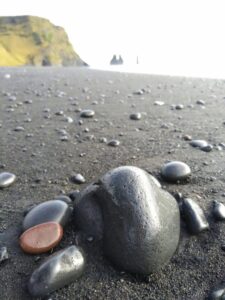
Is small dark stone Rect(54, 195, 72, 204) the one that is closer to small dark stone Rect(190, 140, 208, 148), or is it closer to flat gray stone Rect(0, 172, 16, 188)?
flat gray stone Rect(0, 172, 16, 188)

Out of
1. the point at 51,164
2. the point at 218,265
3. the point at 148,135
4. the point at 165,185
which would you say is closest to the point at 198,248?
the point at 218,265

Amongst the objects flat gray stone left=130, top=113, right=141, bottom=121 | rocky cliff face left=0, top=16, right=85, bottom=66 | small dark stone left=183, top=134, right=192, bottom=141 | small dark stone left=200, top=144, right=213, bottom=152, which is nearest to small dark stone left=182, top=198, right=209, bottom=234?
small dark stone left=200, top=144, right=213, bottom=152

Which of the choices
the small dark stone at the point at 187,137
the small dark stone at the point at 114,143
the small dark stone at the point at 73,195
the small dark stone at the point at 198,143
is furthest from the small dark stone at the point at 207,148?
the small dark stone at the point at 73,195

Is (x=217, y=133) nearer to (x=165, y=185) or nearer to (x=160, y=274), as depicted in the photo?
(x=165, y=185)

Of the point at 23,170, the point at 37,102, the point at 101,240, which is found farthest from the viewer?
the point at 37,102

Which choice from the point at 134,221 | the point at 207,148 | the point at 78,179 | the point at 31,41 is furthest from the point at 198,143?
the point at 31,41

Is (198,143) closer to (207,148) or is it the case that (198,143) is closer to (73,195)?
(207,148)

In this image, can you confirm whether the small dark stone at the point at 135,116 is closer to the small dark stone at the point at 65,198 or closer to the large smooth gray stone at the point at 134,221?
the small dark stone at the point at 65,198
